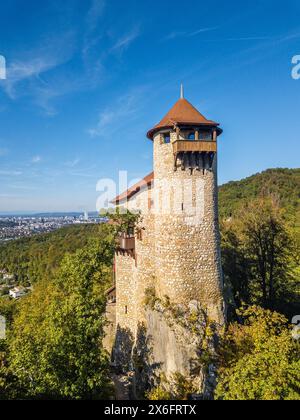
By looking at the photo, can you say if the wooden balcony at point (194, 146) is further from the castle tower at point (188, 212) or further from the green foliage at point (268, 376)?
the green foliage at point (268, 376)

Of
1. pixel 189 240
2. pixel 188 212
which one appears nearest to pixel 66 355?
pixel 189 240

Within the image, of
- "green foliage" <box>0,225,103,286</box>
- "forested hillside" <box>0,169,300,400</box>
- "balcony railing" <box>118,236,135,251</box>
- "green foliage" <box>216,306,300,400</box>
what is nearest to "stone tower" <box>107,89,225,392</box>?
"forested hillside" <box>0,169,300,400</box>

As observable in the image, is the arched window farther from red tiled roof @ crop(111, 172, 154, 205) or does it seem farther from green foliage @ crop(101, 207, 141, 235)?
green foliage @ crop(101, 207, 141, 235)

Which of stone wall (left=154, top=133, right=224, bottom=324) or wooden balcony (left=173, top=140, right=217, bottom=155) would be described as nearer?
wooden balcony (left=173, top=140, right=217, bottom=155)

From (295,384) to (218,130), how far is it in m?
11.7

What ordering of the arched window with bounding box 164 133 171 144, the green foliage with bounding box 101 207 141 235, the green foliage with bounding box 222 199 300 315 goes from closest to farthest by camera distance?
the arched window with bounding box 164 133 171 144, the green foliage with bounding box 101 207 141 235, the green foliage with bounding box 222 199 300 315

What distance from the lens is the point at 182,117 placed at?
48.1 ft

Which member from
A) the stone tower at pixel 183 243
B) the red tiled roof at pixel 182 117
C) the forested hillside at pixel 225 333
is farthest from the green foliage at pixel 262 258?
the red tiled roof at pixel 182 117

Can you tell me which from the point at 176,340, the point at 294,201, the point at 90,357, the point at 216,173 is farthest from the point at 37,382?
the point at 294,201

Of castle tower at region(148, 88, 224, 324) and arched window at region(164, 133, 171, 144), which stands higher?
arched window at region(164, 133, 171, 144)

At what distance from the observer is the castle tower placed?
1443cm

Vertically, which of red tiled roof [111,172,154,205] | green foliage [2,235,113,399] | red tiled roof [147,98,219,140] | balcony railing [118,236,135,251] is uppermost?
red tiled roof [147,98,219,140]

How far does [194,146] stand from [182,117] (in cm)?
185

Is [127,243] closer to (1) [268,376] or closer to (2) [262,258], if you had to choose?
(1) [268,376]
